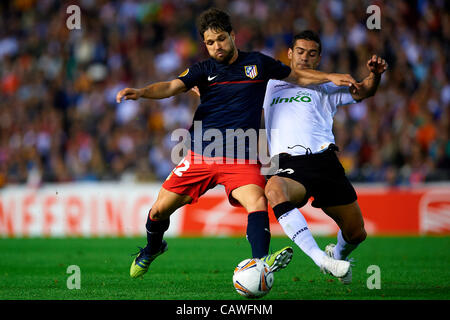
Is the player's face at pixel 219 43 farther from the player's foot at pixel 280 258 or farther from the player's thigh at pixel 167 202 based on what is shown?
the player's foot at pixel 280 258

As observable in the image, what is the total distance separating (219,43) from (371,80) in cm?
160

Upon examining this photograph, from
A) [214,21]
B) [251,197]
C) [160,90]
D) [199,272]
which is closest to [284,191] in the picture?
[251,197]

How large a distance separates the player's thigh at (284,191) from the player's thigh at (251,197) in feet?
0.26

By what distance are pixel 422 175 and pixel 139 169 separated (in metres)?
6.66

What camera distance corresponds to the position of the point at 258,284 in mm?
5527

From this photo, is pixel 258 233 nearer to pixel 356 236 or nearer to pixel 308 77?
pixel 356 236

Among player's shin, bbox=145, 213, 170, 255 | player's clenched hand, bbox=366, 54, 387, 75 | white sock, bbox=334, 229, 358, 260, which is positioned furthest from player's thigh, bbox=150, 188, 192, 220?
player's clenched hand, bbox=366, 54, 387, 75

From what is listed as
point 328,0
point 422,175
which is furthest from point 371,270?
point 328,0

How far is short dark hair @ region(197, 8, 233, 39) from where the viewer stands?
623 centimetres

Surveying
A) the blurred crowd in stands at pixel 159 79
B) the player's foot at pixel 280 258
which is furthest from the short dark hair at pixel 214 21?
the blurred crowd in stands at pixel 159 79

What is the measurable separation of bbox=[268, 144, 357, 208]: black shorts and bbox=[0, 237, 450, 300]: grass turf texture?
890 mm

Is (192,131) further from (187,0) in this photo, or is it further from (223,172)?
(187,0)

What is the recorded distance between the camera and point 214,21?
6227 mm

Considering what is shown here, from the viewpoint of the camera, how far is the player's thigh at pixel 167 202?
6648 millimetres
